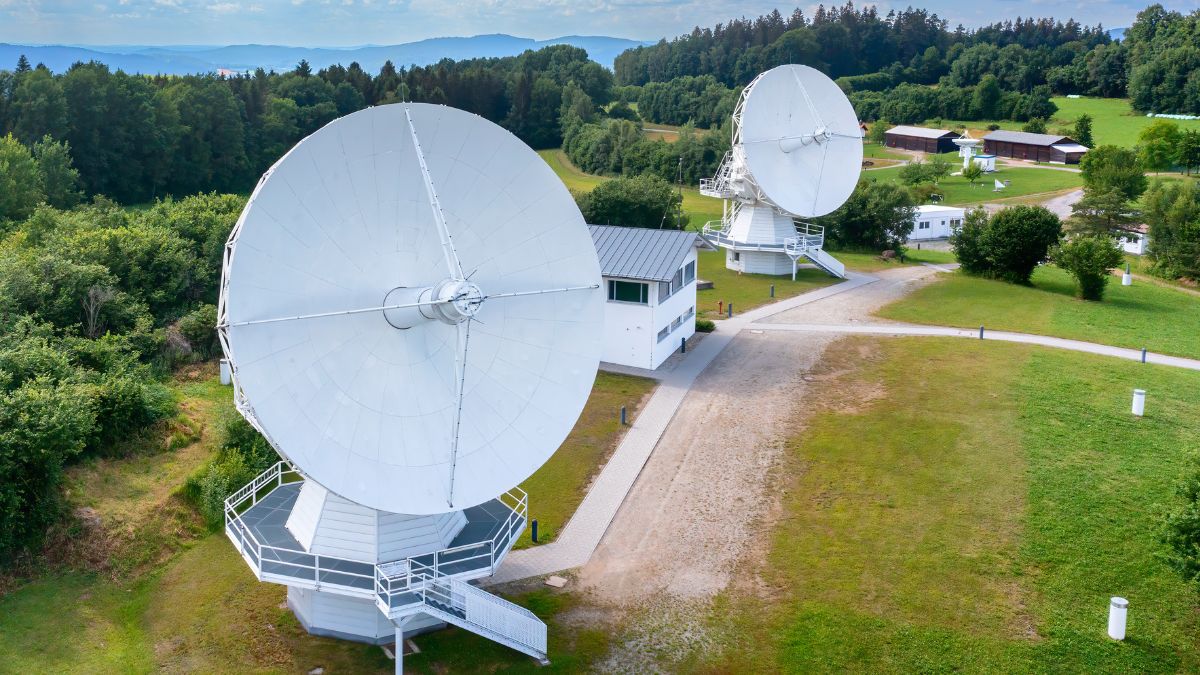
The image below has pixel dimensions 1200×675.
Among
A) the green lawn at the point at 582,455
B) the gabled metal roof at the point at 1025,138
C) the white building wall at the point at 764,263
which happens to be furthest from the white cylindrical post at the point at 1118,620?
the gabled metal roof at the point at 1025,138

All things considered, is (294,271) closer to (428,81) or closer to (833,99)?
(833,99)

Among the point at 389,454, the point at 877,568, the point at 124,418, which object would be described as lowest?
the point at 877,568

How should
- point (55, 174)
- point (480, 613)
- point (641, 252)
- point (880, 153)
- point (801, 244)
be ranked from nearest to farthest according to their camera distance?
point (480, 613) → point (641, 252) → point (801, 244) → point (55, 174) → point (880, 153)

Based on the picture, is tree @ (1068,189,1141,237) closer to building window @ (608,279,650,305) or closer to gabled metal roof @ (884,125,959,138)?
building window @ (608,279,650,305)

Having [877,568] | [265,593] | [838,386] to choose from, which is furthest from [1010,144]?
[265,593]

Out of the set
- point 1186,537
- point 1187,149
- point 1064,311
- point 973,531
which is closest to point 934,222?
point 1064,311

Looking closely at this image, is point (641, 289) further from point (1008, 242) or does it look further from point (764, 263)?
point (1008, 242)
